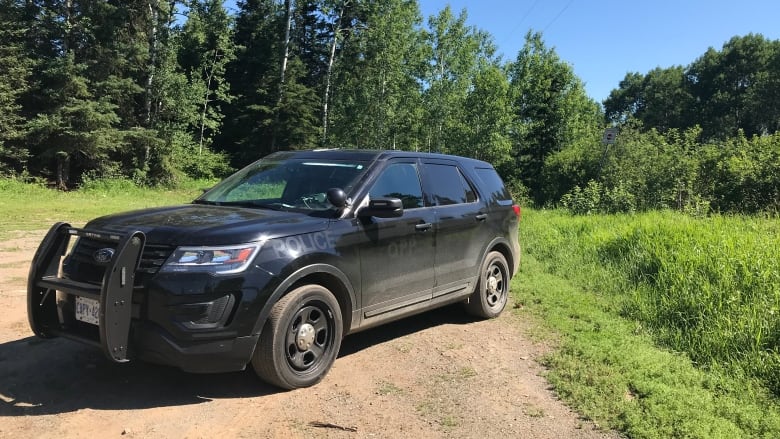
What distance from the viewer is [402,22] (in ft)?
127

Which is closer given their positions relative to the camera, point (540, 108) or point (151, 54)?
point (151, 54)

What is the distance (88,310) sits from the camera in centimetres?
362

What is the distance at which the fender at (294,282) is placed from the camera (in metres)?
3.72

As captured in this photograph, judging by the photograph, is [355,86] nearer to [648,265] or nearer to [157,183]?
[157,183]

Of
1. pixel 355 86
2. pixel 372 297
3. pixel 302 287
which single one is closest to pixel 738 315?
pixel 372 297

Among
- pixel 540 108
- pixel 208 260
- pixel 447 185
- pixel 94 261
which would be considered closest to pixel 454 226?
pixel 447 185

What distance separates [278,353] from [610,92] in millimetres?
105913

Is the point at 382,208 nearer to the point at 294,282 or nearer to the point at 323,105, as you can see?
the point at 294,282

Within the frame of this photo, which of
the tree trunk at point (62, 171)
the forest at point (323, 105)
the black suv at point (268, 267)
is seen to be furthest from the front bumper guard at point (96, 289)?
the tree trunk at point (62, 171)

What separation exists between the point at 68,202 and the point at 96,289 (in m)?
17.6

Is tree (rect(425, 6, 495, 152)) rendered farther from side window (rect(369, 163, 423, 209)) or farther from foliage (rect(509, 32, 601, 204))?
side window (rect(369, 163, 423, 209))

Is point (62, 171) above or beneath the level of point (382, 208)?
beneath

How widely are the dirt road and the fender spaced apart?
22.6 inches

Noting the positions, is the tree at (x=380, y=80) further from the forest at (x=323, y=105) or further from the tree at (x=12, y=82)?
the tree at (x=12, y=82)
